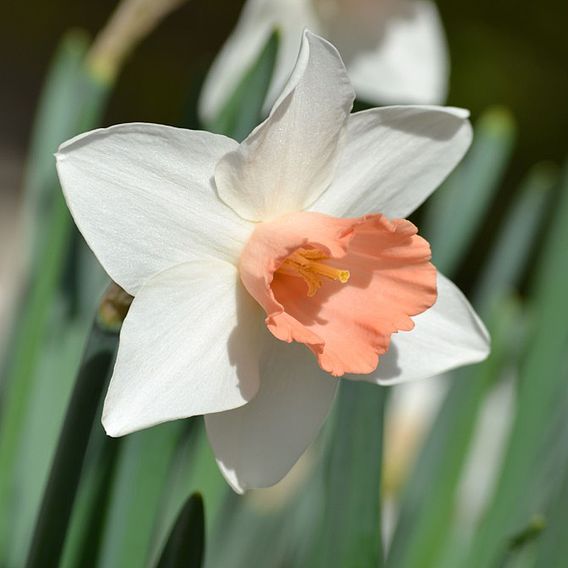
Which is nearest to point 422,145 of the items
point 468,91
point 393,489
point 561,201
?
point 561,201

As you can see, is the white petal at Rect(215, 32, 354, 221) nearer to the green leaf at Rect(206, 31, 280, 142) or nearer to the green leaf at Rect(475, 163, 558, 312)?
the green leaf at Rect(206, 31, 280, 142)

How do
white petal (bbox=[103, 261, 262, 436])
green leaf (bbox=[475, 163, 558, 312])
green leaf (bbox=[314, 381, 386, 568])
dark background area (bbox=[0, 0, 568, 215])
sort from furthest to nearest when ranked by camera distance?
Result: dark background area (bbox=[0, 0, 568, 215])
green leaf (bbox=[475, 163, 558, 312])
green leaf (bbox=[314, 381, 386, 568])
white petal (bbox=[103, 261, 262, 436])

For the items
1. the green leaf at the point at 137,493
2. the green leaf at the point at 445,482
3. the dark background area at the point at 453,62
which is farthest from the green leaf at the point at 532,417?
the dark background area at the point at 453,62

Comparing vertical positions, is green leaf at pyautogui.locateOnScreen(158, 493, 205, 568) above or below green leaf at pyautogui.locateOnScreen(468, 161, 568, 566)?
above

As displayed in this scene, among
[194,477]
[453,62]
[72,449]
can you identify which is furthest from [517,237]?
[453,62]

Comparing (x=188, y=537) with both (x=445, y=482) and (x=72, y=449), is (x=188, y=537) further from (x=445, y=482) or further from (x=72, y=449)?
(x=445, y=482)

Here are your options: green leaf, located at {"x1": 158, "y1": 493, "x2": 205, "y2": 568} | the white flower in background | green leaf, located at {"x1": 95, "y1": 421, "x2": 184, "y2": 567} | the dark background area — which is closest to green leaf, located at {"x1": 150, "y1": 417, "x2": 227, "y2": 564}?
green leaf, located at {"x1": 95, "y1": 421, "x2": 184, "y2": 567}
